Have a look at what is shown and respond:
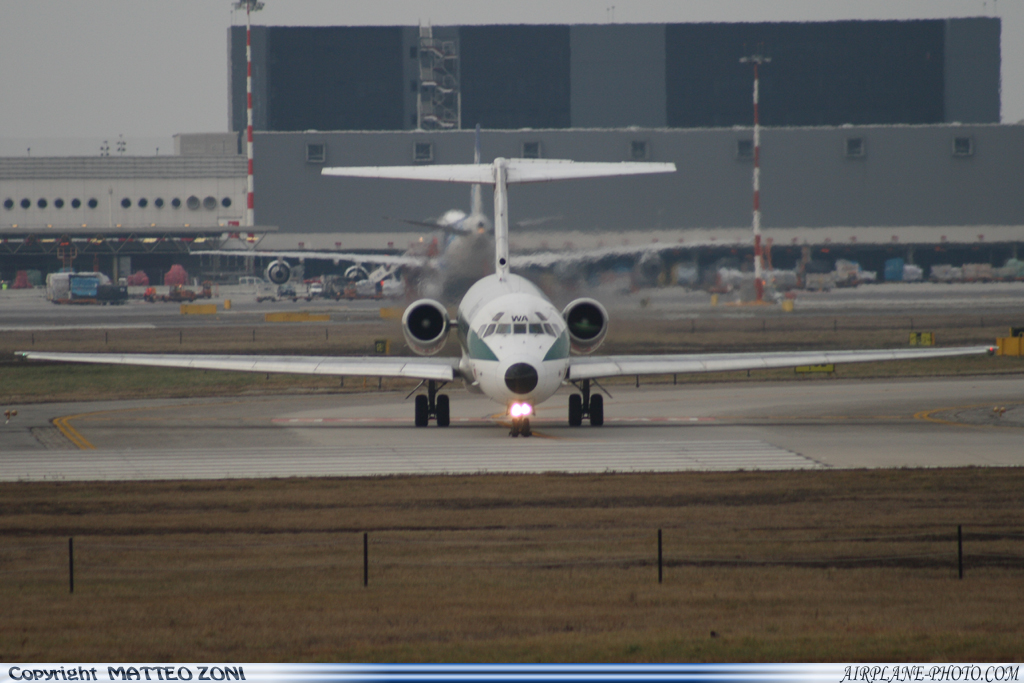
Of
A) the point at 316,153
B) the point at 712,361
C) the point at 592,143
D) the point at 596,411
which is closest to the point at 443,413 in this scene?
the point at 596,411

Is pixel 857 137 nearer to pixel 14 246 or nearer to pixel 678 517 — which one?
pixel 14 246

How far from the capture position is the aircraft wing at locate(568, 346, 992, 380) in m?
30.2

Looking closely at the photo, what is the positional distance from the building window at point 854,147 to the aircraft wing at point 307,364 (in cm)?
8768

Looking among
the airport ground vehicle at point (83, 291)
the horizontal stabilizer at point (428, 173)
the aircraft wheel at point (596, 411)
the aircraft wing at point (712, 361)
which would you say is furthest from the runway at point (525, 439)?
the airport ground vehicle at point (83, 291)

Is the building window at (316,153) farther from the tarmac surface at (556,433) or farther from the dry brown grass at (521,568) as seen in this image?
the dry brown grass at (521,568)

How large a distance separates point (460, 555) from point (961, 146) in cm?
10819

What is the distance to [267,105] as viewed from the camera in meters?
144

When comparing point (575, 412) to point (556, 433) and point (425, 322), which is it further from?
point (425, 322)

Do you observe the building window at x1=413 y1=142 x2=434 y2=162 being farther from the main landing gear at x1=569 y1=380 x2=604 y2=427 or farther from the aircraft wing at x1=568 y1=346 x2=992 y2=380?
the main landing gear at x1=569 y1=380 x2=604 y2=427

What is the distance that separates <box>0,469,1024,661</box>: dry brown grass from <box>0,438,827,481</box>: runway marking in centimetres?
134

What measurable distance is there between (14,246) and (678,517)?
359 ft

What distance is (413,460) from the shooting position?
25406 millimetres

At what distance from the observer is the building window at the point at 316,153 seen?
4392 inches

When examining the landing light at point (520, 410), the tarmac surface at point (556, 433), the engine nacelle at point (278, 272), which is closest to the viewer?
the tarmac surface at point (556, 433)
